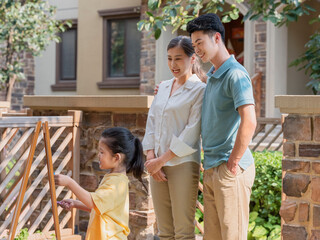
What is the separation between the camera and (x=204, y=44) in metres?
3.02

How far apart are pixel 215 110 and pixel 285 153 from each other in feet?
3.39

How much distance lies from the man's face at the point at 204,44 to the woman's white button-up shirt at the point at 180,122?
11.6 inches

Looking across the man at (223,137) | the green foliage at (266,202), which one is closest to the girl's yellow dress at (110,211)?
the man at (223,137)

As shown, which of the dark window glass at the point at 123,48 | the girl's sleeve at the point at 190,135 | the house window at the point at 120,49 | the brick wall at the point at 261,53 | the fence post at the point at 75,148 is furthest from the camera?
the dark window glass at the point at 123,48

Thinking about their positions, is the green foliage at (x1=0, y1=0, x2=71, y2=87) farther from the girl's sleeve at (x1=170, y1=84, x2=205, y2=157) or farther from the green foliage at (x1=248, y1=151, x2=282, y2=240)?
the girl's sleeve at (x1=170, y1=84, x2=205, y2=157)

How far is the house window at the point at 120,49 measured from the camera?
12836 millimetres

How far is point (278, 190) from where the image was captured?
210 inches

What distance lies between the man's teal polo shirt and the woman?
7.5 inches

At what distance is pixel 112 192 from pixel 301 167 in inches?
→ 53.4

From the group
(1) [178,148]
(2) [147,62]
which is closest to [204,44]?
(1) [178,148]

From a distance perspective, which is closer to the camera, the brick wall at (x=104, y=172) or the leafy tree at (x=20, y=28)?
the brick wall at (x=104, y=172)

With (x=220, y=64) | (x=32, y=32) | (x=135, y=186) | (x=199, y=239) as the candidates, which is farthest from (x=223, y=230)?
(x=32, y=32)

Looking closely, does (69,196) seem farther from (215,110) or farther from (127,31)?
(127,31)

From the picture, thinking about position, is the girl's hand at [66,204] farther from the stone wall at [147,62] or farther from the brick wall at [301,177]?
the stone wall at [147,62]
